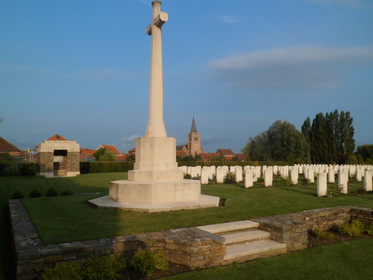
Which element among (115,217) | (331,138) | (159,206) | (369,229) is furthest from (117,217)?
(331,138)

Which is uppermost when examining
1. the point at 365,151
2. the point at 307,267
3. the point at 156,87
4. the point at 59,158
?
the point at 156,87

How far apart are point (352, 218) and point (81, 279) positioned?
655 cm

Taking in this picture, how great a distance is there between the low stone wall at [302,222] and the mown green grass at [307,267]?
0.26 metres

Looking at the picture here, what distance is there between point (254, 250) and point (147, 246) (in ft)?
6.09

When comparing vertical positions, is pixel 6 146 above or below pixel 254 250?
above

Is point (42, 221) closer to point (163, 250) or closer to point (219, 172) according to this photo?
point (163, 250)

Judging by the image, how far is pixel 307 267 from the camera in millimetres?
4410

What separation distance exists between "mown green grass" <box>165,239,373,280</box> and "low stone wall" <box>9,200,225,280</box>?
Answer: 27cm

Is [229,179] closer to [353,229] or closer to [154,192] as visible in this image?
[154,192]

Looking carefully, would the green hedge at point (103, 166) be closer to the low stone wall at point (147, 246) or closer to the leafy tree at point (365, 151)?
the low stone wall at point (147, 246)

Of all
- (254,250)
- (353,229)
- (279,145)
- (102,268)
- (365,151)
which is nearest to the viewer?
(102,268)

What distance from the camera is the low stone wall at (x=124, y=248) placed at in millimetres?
3666

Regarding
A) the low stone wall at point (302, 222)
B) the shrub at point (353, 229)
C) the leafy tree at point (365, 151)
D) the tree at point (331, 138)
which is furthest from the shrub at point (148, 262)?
the leafy tree at point (365, 151)

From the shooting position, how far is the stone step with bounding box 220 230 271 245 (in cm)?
503
